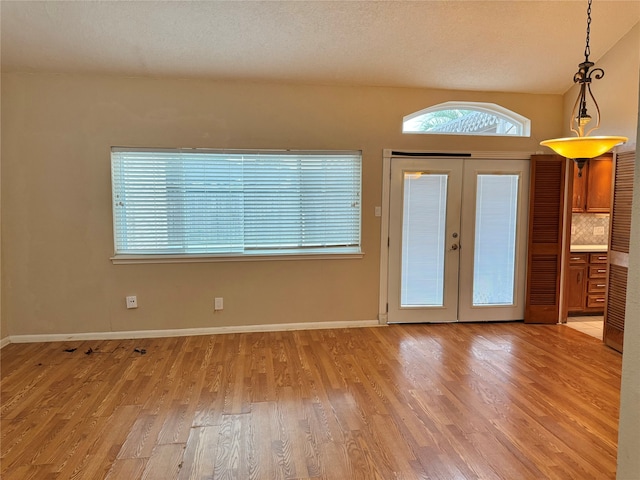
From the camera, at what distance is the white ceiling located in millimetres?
3227

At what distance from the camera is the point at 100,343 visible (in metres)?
4.02

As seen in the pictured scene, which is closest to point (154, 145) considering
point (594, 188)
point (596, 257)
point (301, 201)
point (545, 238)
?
point (301, 201)

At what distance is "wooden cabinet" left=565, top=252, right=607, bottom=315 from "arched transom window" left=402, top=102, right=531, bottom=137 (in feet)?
5.76

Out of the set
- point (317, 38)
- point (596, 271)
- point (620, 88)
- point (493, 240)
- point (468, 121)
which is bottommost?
point (596, 271)

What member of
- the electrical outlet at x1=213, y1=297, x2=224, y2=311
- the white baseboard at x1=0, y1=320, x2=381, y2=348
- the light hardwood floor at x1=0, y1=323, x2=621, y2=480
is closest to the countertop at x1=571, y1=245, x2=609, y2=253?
the light hardwood floor at x1=0, y1=323, x2=621, y2=480

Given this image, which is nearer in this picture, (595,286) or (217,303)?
(217,303)

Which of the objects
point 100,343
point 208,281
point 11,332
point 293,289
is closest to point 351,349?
point 293,289

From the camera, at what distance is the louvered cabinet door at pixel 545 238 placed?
457cm

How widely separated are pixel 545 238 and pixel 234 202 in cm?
358

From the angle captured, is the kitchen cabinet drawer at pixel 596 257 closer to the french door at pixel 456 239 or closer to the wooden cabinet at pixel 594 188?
the wooden cabinet at pixel 594 188

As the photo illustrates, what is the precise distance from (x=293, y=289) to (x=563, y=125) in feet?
12.1

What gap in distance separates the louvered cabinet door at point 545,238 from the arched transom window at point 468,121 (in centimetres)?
46

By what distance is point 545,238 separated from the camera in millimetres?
4633

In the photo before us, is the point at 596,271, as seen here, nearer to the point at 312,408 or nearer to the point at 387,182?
the point at 387,182
